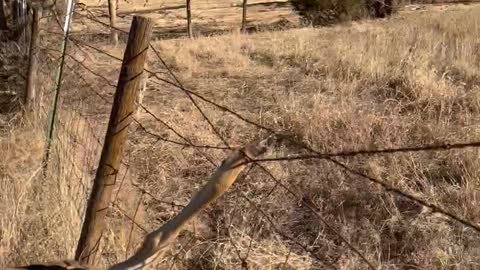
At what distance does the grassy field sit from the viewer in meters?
4.02

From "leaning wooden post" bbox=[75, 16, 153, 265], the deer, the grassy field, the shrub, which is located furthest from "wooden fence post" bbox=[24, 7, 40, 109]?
the shrub

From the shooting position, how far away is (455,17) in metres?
12.1

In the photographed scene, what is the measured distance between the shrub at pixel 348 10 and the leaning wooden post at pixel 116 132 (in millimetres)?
13050

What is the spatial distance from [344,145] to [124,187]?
1.73 meters

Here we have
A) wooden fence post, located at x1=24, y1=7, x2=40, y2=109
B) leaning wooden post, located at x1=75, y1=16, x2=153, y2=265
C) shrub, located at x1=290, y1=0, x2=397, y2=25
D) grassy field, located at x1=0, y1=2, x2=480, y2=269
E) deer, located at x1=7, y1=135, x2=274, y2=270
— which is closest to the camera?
deer, located at x1=7, y1=135, x2=274, y2=270

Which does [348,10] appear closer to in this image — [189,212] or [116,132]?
[116,132]

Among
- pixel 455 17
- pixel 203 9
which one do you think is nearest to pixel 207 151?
pixel 455 17

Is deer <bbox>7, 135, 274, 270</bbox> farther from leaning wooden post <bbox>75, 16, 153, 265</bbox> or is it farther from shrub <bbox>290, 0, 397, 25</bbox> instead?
shrub <bbox>290, 0, 397, 25</bbox>

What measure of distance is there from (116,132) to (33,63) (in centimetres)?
290

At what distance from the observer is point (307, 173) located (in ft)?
17.1

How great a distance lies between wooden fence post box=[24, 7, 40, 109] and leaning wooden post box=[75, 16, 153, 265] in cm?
276

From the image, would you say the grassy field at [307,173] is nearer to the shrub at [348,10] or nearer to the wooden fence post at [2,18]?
the wooden fence post at [2,18]

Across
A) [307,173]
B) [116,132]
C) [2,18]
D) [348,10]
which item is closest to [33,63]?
[2,18]

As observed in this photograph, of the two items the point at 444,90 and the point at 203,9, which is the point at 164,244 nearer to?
the point at 444,90
